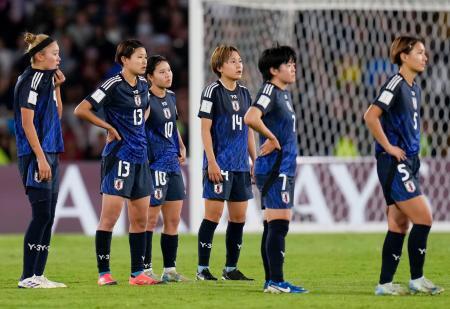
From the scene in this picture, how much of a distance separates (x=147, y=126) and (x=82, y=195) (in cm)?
575

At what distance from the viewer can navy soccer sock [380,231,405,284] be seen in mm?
8586

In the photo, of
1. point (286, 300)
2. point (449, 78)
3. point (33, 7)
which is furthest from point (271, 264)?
point (33, 7)

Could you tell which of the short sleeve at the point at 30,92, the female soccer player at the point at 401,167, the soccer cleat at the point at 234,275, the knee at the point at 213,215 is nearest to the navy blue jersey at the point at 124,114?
the short sleeve at the point at 30,92

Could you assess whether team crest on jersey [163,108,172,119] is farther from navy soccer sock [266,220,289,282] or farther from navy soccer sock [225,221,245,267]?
navy soccer sock [266,220,289,282]

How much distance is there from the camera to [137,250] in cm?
957

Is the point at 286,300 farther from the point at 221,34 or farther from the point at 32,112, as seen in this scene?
the point at 221,34

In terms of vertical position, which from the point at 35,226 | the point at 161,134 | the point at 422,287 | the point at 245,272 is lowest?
the point at 245,272

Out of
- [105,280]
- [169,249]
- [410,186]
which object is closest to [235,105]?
[169,249]

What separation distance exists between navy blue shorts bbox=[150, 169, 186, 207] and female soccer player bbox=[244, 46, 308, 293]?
1.39m

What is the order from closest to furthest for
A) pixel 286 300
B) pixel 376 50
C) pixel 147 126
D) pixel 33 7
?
1. pixel 286 300
2. pixel 147 126
3. pixel 376 50
4. pixel 33 7

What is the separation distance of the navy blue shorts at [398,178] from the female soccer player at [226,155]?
1938 millimetres

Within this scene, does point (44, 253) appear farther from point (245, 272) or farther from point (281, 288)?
point (245, 272)

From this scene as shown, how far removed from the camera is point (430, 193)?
1591cm

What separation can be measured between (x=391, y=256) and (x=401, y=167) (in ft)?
2.11
